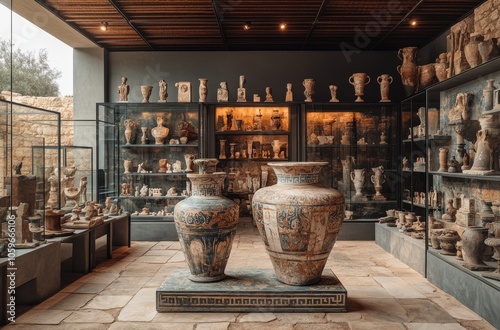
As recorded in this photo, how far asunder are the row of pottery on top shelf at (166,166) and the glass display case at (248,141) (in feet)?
1.17

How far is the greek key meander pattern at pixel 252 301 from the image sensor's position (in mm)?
3553

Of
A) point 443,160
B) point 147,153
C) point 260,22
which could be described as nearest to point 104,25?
point 147,153

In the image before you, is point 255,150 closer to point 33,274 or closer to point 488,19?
point 488,19

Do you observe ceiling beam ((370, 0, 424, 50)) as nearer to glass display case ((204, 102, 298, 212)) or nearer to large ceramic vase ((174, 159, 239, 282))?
glass display case ((204, 102, 298, 212))

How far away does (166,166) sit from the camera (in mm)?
7266

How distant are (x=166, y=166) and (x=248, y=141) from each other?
1.52m

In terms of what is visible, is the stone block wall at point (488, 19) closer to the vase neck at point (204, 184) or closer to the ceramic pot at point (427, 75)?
the ceramic pot at point (427, 75)

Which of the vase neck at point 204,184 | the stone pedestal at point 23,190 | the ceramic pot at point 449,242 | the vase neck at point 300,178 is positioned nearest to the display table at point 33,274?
the stone pedestal at point 23,190

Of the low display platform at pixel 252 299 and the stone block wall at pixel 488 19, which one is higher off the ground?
the stone block wall at pixel 488 19

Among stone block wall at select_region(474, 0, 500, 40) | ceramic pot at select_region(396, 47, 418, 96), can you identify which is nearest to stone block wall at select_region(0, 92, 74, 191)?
stone block wall at select_region(474, 0, 500, 40)

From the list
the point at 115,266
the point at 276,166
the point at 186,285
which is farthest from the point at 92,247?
the point at 276,166

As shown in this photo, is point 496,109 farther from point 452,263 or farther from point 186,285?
point 186,285

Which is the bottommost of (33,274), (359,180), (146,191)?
(33,274)

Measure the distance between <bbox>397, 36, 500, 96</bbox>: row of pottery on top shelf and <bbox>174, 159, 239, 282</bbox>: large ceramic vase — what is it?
3045 millimetres
